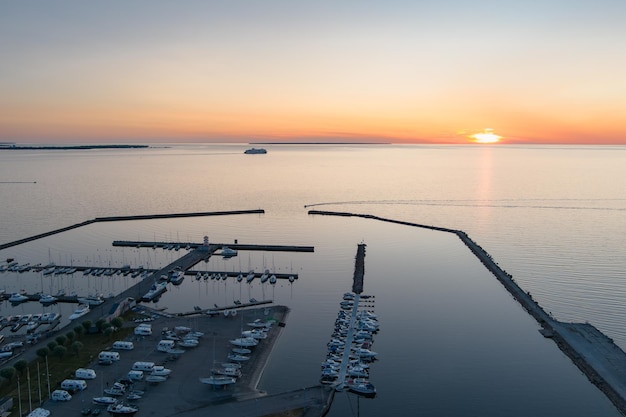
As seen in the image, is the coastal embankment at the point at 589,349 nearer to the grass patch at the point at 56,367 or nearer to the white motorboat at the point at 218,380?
the white motorboat at the point at 218,380

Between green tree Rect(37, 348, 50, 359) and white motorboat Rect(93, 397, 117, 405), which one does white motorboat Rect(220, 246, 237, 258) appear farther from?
white motorboat Rect(93, 397, 117, 405)

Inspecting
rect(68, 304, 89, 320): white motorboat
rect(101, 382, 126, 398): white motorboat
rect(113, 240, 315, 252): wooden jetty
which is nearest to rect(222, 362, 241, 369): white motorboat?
rect(101, 382, 126, 398): white motorboat

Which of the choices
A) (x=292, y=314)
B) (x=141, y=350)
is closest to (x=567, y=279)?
(x=292, y=314)

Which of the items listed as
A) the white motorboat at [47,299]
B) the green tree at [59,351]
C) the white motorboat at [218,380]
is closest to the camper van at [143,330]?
the green tree at [59,351]

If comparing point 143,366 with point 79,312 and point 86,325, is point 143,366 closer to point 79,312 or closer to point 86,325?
point 86,325

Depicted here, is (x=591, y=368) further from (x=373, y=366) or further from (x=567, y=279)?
(x=567, y=279)

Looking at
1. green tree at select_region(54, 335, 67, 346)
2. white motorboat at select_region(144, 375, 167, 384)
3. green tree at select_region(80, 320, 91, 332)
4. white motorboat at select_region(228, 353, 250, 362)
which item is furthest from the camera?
green tree at select_region(80, 320, 91, 332)

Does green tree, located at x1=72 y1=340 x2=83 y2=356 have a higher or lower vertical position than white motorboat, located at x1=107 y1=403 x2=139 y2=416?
higher
